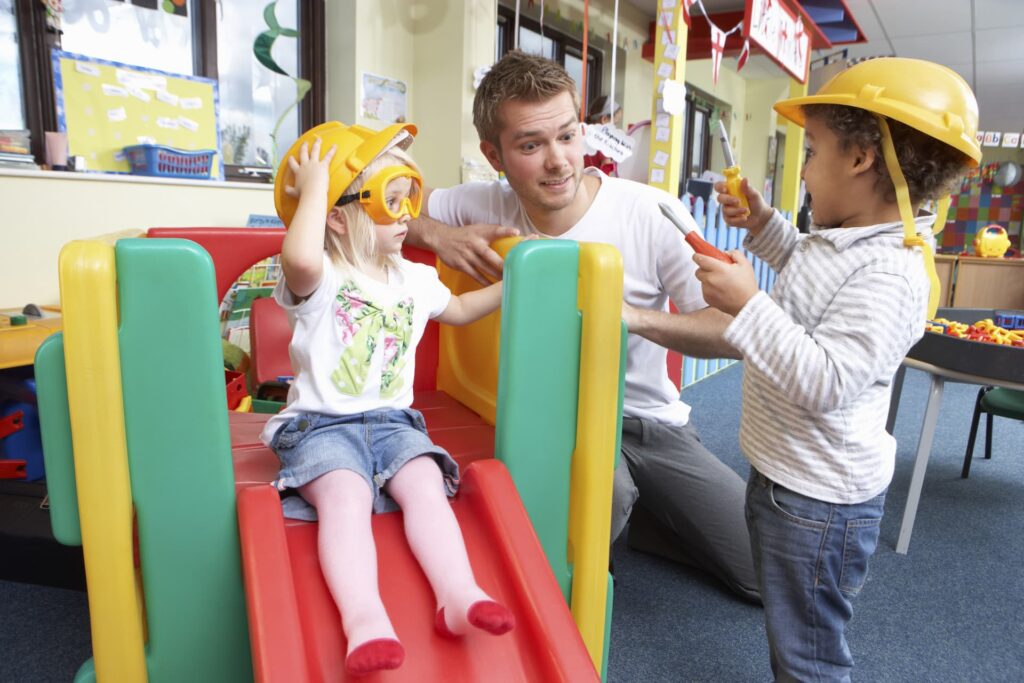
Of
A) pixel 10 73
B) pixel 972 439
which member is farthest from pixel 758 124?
pixel 10 73

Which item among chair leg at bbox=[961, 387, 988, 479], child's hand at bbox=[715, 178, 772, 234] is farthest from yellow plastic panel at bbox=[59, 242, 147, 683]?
chair leg at bbox=[961, 387, 988, 479]

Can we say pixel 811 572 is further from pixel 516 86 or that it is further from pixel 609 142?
pixel 609 142

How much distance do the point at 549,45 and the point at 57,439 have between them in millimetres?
4691

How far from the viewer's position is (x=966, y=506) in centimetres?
251

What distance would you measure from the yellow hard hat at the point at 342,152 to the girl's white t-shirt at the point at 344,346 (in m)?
0.13

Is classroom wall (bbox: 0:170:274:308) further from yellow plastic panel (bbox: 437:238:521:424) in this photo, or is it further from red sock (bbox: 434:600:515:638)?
red sock (bbox: 434:600:515:638)

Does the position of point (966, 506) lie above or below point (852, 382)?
below

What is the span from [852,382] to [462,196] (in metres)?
1.19

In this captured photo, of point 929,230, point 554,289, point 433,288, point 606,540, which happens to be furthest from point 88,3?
point 929,230

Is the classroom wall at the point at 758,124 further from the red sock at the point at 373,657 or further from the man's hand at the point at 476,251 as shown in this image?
the red sock at the point at 373,657

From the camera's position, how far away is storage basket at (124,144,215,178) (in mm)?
2490

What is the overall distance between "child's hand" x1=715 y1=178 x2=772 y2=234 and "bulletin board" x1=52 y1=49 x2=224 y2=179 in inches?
85.4

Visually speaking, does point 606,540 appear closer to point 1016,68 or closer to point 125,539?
point 125,539

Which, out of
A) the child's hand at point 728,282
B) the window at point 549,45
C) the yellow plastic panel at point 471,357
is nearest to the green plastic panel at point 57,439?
the yellow plastic panel at point 471,357
